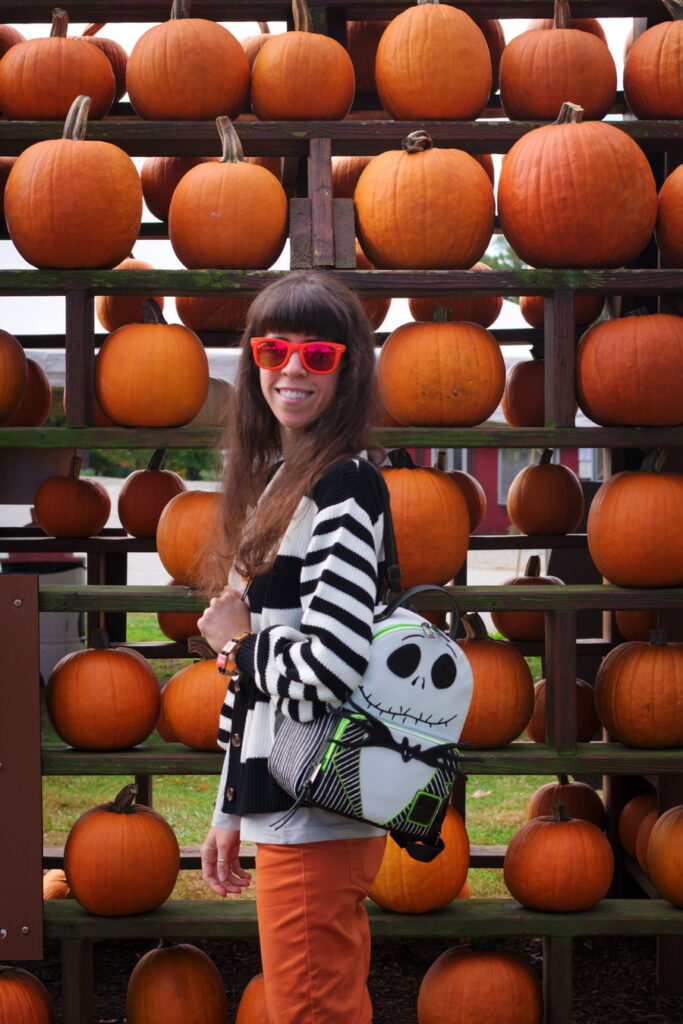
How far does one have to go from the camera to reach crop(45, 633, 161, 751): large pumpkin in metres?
3.08

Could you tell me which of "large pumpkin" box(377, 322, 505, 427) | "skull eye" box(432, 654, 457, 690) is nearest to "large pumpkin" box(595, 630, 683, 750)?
"large pumpkin" box(377, 322, 505, 427)

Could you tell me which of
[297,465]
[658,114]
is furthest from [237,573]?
[658,114]

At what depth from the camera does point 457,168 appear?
309cm

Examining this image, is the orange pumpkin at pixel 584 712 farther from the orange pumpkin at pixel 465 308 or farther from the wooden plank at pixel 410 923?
the orange pumpkin at pixel 465 308

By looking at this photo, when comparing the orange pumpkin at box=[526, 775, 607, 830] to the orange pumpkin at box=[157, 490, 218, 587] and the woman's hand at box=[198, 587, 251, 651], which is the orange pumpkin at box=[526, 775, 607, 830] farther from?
the woman's hand at box=[198, 587, 251, 651]

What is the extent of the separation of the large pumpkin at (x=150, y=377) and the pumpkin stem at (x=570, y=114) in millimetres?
1175

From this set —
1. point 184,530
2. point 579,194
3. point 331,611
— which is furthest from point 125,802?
point 579,194

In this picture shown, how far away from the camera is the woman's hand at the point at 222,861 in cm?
201

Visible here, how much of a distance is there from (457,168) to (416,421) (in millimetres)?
684

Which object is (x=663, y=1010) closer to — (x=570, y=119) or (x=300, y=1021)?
(x=300, y=1021)

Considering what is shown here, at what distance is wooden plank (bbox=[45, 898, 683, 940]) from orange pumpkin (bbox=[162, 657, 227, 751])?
0.44m

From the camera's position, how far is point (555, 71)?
10.8 ft

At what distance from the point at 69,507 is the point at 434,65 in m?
1.99

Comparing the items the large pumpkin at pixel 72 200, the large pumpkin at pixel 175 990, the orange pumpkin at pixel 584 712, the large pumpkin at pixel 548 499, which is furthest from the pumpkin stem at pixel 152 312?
the large pumpkin at pixel 175 990
